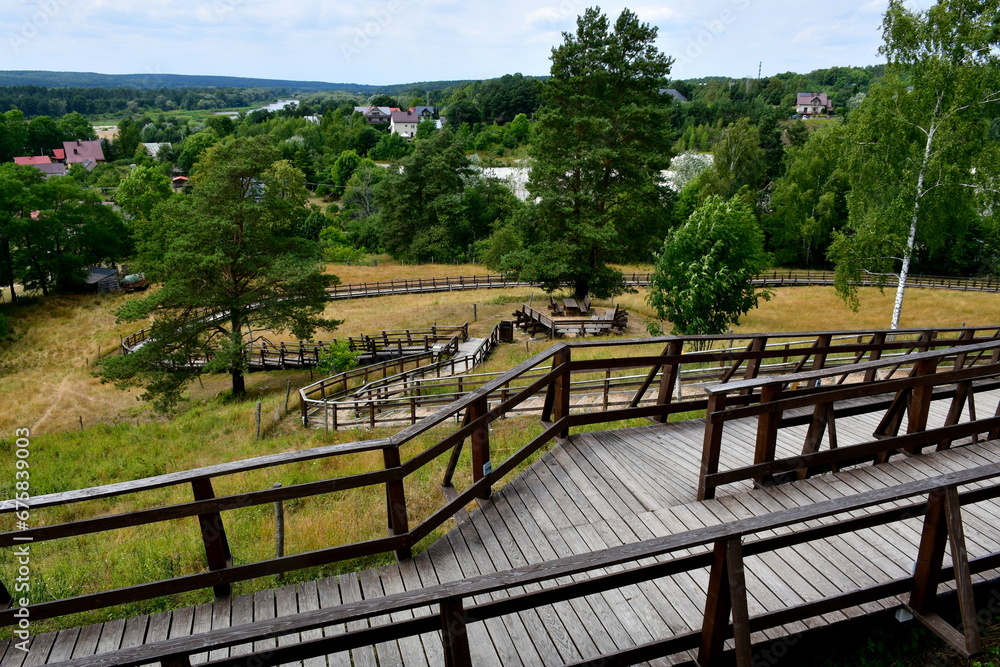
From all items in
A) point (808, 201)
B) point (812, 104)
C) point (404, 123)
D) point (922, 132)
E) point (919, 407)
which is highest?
point (812, 104)

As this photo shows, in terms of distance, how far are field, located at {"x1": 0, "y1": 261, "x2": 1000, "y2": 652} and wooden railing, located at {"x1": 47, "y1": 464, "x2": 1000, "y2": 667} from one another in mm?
2051

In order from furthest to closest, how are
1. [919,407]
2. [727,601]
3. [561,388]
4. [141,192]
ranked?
[141,192] → [561,388] → [919,407] → [727,601]

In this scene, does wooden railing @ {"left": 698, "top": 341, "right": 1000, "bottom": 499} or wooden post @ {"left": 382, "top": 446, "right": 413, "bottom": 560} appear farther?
wooden railing @ {"left": 698, "top": 341, "right": 1000, "bottom": 499}

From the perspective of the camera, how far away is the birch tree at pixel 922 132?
16.6m

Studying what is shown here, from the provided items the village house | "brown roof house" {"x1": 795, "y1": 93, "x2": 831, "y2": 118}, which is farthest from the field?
"brown roof house" {"x1": 795, "y1": 93, "x2": 831, "y2": 118}

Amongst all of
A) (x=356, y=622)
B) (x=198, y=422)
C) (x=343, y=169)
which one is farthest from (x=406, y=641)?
(x=343, y=169)

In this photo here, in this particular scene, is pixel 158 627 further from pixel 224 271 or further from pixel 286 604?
pixel 224 271

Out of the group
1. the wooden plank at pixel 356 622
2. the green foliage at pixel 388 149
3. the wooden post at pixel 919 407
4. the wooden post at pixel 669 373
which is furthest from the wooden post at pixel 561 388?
the green foliage at pixel 388 149

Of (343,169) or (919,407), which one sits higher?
(343,169)

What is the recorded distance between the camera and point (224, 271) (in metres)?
22.3

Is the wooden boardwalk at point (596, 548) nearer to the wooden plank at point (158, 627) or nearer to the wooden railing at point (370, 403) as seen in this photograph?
the wooden plank at point (158, 627)

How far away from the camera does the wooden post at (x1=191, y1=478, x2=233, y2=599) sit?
370cm

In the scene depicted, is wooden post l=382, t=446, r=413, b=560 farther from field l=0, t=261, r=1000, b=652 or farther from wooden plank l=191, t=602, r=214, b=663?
wooden plank l=191, t=602, r=214, b=663

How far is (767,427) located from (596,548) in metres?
1.74
